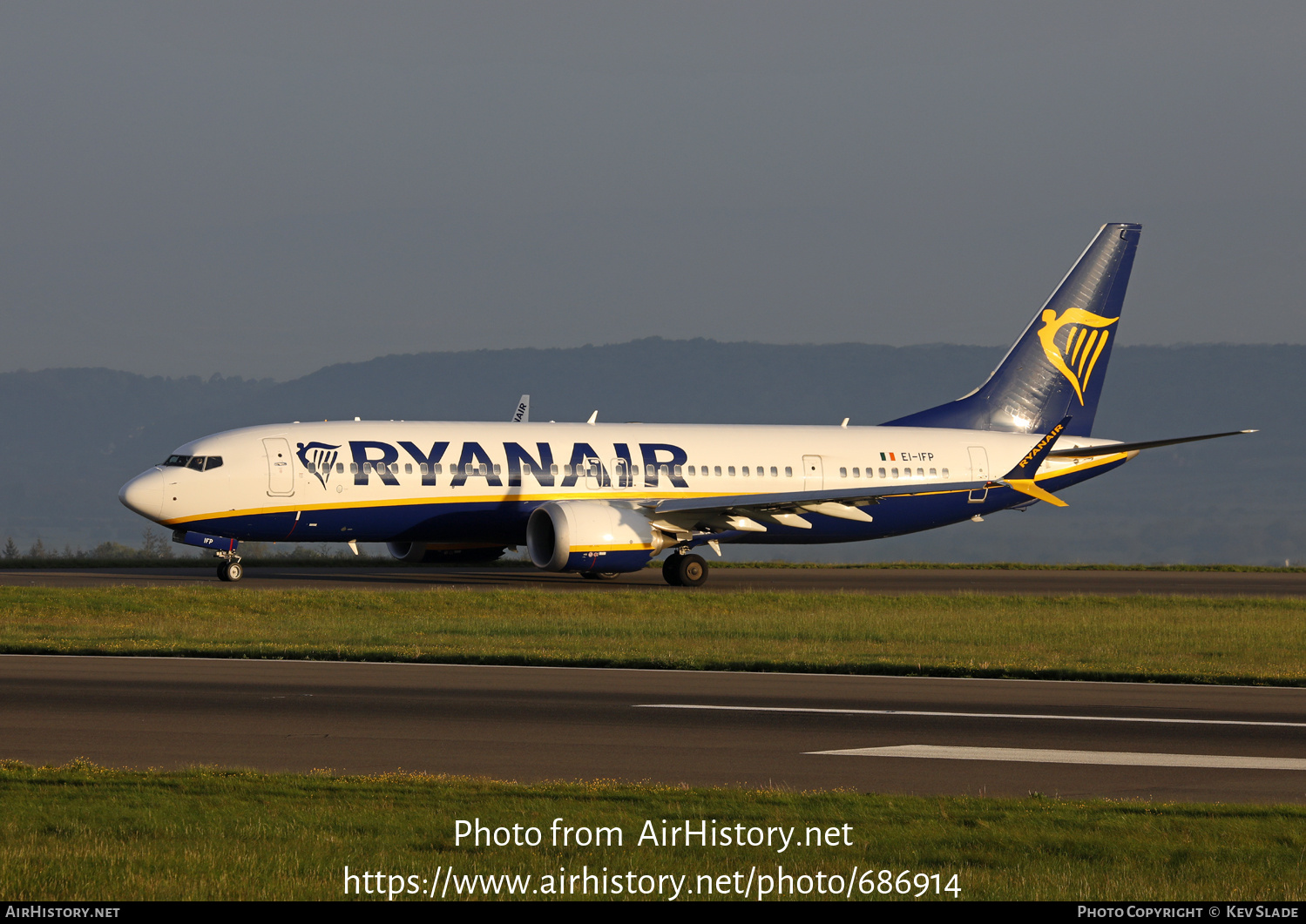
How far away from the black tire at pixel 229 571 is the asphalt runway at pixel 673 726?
15733 millimetres

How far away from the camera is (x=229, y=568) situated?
3741 cm

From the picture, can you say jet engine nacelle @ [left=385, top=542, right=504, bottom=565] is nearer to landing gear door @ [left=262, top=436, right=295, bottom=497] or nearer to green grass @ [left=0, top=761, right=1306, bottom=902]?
landing gear door @ [left=262, top=436, right=295, bottom=497]

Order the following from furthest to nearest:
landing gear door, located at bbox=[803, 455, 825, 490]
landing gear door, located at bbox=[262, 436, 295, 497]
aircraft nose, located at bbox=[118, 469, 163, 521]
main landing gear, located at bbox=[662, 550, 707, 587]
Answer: landing gear door, located at bbox=[803, 455, 825, 490] < main landing gear, located at bbox=[662, 550, 707, 587] < landing gear door, located at bbox=[262, 436, 295, 497] < aircraft nose, located at bbox=[118, 469, 163, 521]

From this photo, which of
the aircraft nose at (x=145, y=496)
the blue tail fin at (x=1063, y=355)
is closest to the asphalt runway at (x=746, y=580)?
the aircraft nose at (x=145, y=496)

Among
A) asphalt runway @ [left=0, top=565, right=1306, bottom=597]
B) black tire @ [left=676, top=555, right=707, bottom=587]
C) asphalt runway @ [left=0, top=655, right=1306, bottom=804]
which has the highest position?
black tire @ [left=676, top=555, right=707, bottom=587]

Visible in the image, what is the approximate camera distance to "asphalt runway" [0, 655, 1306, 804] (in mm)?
12930

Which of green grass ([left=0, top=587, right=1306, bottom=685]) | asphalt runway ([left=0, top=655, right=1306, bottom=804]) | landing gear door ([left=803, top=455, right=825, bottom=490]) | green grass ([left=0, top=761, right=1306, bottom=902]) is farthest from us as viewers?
landing gear door ([left=803, top=455, right=825, bottom=490])

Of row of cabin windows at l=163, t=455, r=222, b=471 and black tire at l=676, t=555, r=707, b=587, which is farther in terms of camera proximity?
black tire at l=676, t=555, r=707, b=587

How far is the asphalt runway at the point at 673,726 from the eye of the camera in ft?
42.4

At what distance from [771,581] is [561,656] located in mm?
20751

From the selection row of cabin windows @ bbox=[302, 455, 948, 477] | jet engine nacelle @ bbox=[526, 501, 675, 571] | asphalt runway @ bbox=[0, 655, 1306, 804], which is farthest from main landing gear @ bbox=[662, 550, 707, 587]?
asphalt runway @ bbox=[0, 655, 1306, 804]

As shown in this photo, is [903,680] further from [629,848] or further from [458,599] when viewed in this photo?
[458,599]

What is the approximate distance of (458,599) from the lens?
1261 inches

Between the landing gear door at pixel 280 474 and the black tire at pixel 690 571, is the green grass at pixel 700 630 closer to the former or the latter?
the landing gear door at pixel 280 474
